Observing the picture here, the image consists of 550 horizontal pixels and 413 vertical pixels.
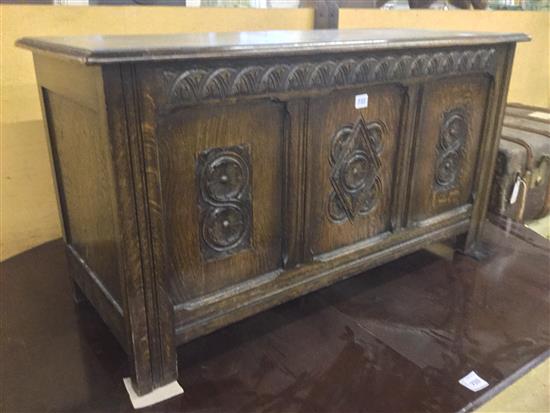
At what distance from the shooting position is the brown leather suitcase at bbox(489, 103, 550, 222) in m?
1.86

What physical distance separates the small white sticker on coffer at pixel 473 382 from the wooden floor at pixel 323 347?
0.01 meters

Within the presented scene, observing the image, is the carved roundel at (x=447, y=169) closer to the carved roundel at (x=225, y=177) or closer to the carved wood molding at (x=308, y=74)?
the carved wood molding at (x=308, y=74)

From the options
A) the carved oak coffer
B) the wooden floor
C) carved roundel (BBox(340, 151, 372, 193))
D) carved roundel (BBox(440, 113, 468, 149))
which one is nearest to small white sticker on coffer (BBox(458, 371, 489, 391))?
the wooden floor

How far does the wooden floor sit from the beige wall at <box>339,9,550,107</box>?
1156 millimetres

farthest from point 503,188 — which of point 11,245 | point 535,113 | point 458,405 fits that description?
point 11,245

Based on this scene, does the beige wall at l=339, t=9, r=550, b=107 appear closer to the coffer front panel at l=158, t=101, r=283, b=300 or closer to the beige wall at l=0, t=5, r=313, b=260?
the beige wall at l=0, t=5, r=313, b=260

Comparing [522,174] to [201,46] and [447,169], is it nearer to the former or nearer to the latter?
[447,169]

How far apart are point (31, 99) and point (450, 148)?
1.22 meters

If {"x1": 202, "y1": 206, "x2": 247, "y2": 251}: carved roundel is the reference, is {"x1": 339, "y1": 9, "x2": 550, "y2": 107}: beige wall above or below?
above

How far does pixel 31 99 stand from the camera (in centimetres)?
146

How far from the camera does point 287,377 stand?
3.52 ft

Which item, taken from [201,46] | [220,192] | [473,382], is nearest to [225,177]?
[220,192]

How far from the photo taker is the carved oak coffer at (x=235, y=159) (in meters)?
0.85

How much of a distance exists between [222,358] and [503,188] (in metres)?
1.28
